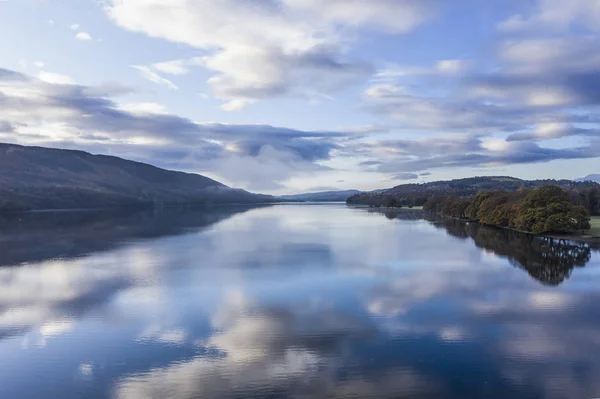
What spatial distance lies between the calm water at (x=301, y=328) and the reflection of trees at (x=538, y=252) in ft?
1.52

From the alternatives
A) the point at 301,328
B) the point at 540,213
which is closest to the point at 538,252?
the point at 540,213

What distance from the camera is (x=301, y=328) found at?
21.5 metres

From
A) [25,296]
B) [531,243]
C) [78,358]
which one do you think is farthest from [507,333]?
[531,243]

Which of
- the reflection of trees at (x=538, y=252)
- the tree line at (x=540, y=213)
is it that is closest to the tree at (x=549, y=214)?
the tree line at (x=540, y=213)

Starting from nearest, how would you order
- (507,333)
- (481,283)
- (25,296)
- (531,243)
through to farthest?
(507,333), (25,296), (481,283), (531,243)

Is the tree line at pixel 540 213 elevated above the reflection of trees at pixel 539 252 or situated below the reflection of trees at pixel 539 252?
above

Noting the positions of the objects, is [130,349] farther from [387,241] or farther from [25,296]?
[387,241]

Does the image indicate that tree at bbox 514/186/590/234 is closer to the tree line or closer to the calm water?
the tree line

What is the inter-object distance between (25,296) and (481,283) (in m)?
31.1

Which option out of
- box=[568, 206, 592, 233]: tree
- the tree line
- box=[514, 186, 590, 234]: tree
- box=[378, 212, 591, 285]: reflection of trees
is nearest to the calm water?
box=[378, 212, 591, 285]: reflection of trees

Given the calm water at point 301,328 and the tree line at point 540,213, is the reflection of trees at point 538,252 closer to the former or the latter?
the calm water at point 301,328

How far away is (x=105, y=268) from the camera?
39.6m

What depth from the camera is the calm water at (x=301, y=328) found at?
15633 millimetres

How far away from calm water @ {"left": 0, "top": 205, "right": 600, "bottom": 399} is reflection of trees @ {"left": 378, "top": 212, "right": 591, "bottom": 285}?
18.2 inches
